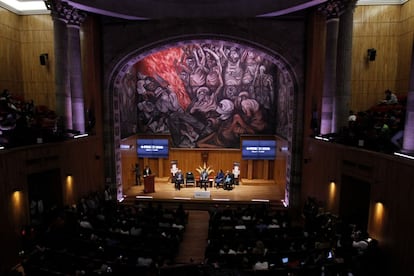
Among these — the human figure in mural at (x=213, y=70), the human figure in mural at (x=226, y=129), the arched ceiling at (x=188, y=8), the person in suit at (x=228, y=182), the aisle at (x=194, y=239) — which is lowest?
the aisle at (x=194, y=239)

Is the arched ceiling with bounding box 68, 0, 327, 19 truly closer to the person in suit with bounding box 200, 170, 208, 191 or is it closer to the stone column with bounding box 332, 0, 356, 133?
the stone column with bounding box 332, 0, 356, 133

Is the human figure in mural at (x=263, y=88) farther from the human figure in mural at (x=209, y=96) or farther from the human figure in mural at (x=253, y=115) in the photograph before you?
the human figure in mural at (x=253, y=115)

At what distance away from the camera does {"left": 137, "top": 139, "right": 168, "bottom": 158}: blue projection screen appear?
19.7 meters

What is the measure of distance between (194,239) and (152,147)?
950 cm

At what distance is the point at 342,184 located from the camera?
Result: 9.87 m

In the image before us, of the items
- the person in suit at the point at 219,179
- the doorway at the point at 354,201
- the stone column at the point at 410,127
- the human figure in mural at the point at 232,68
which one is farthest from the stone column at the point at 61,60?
the stone column at the point at 410,127

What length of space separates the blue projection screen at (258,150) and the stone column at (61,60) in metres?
10.9

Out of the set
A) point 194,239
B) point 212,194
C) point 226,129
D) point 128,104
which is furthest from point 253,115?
point 194,239

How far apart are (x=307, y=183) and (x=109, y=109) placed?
10.2m

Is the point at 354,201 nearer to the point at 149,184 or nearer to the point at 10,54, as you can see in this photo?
the point at 149,184

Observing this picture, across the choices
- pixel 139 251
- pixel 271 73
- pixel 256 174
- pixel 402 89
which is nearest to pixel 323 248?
pixel 139 251

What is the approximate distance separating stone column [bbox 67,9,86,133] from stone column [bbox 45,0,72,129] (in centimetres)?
41

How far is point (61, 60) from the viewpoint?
40.4ft

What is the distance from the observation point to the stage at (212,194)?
50.1ft
